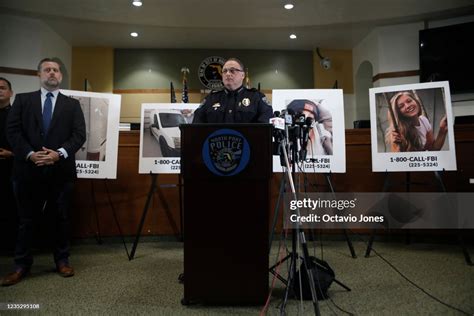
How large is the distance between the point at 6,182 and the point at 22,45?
3542 millimetres

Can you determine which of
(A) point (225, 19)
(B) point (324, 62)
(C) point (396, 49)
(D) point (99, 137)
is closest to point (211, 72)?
(A) point (225, 19)

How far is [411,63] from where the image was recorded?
5.88 meters

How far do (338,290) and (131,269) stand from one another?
1.48 m

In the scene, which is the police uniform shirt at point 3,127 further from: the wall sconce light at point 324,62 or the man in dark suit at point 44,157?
the wall sconce light at point 324,62

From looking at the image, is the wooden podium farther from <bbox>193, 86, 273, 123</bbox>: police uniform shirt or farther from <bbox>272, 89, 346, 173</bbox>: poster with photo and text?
<bbox>272, 89, 346, 173</bbox>: poster with photo and text

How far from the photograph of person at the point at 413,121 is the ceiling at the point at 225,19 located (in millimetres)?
2636

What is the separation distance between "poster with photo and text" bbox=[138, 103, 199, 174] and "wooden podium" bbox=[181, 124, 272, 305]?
1399 mm

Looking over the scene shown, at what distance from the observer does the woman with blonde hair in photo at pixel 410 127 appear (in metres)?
2.85

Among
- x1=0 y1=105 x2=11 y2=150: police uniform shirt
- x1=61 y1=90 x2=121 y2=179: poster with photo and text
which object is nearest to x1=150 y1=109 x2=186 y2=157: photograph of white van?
x1=61 y1=90 x2=121 y2=179: poster with photo and text

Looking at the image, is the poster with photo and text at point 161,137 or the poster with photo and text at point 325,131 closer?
the poster with photo and text at point 325,131

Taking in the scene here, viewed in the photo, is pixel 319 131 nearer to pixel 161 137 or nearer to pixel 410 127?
pixel 410 127

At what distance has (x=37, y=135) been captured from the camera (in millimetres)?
2324

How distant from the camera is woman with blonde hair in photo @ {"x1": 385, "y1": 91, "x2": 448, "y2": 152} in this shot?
2.85 meters

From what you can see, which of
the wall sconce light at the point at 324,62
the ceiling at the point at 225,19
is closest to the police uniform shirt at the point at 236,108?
the ceiling at the point at 225,19
